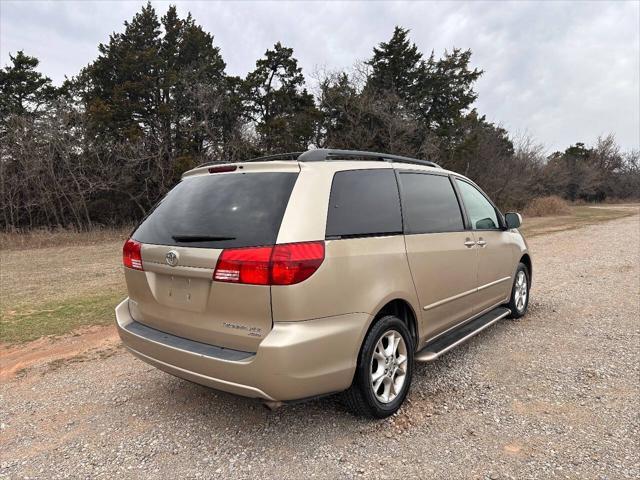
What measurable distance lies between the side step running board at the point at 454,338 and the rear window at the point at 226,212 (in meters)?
1.67

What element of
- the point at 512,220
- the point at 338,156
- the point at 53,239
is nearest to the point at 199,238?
the point at 338,156

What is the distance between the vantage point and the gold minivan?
246 cm

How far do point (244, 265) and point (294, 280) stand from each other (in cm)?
31

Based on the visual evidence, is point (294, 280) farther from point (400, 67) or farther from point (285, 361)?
point (400, 67)

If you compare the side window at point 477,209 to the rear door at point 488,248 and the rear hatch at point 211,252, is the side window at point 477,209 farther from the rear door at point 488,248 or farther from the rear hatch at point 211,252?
the rear hatch at point 211,252

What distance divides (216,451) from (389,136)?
25828 millimetres

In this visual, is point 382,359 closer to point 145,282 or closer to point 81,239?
point 145,282

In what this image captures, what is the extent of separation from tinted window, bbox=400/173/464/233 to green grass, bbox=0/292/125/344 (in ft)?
14.2

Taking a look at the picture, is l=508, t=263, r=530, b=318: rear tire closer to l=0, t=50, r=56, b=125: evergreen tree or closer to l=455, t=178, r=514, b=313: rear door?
l=455, t=178, r=514, b=313: rear door

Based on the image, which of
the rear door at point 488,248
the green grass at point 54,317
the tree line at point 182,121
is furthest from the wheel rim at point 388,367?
the tree line at point 182,121

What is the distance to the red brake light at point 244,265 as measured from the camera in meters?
2.45

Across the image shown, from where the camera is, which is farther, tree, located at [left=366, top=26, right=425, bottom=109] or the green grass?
tree, located at [left=366, top=26, right=425, bottom=109]

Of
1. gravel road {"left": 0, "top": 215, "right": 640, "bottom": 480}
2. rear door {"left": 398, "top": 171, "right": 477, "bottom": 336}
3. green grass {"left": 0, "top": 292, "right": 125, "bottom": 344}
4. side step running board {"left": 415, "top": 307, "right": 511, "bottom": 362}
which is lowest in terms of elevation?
gravel road {"left": 0, "top": 215, "right": 640, "bottom": 480}

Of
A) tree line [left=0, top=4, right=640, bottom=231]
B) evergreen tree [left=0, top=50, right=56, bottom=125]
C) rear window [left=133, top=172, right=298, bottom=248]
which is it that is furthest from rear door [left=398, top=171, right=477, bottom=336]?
evergreen tree [left=0, top=50, right=56, bottom=125]
